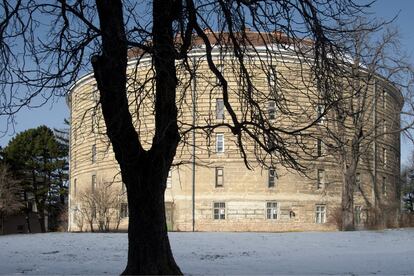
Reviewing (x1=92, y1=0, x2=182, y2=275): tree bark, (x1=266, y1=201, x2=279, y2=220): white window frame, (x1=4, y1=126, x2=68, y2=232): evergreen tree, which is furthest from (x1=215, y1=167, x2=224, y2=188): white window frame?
(x1=92, y1=0, x2=182, y2=275): tree bark

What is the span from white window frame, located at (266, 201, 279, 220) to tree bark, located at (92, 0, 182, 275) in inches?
1803

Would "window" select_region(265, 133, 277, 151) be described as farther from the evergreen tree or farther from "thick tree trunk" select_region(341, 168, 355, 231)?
the evergreen tree

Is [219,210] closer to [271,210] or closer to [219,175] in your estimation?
[219,175]

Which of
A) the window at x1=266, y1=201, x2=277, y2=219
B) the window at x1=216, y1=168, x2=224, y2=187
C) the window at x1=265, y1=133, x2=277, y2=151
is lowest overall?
the window at x1=266, y1=201, x2=277, y2=219

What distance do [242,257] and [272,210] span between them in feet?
125

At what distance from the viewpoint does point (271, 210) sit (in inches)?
2192

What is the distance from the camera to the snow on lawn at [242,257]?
1412 cm

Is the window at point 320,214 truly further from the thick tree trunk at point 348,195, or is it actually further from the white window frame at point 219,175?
the thick tree trunk at point 348,195

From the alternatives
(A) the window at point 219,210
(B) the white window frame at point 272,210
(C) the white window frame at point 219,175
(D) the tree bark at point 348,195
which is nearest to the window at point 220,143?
(C) the white window frame at point 219,175

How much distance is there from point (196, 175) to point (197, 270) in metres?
42.0

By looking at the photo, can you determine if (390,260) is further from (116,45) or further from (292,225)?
(292,225)

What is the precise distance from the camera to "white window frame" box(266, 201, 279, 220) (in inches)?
2181

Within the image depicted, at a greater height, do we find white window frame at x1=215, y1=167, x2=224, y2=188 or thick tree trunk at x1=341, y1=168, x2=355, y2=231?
white window frame at x1=215, y1=167, x2=224, y2=188

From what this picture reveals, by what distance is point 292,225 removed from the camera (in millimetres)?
55312
